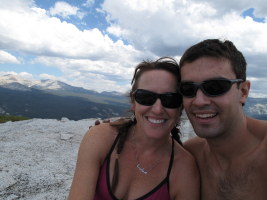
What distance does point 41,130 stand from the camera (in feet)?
50.2

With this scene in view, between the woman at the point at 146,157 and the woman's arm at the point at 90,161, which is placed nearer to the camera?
the woman's arm at the point at 90,161

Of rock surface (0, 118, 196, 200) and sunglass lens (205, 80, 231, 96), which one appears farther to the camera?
rock surface (0, 118, 196, 200)

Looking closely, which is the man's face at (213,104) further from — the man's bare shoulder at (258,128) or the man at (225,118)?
the man's bare shoulder at (258,128)

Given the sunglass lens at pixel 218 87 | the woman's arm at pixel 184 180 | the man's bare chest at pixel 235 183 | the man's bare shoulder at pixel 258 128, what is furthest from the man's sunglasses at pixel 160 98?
the man's bare chest at pixel 235 183

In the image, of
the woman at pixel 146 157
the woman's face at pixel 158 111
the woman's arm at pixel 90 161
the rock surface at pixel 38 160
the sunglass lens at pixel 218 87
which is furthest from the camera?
the rock surface at pixel 38 160

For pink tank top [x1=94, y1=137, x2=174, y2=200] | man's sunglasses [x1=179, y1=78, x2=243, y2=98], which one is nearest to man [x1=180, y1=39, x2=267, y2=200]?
man's sunglasses [x1=179, y1=78, x2=243, y2=98]

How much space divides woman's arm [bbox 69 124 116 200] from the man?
1.48 metres

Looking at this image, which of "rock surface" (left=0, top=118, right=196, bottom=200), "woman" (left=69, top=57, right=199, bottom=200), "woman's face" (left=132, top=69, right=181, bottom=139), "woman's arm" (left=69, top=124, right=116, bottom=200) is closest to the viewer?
"woman's arm" (left=69, top=124, right=116, bottom=200)

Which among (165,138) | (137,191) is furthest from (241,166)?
(137,191)

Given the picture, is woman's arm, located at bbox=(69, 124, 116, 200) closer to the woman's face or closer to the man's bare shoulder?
the woman's face

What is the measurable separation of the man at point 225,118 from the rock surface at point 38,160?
16.5 ft

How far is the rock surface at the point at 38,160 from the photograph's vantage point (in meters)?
7.77

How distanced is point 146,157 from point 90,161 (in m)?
1.03

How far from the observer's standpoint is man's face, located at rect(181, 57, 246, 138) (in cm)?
398
